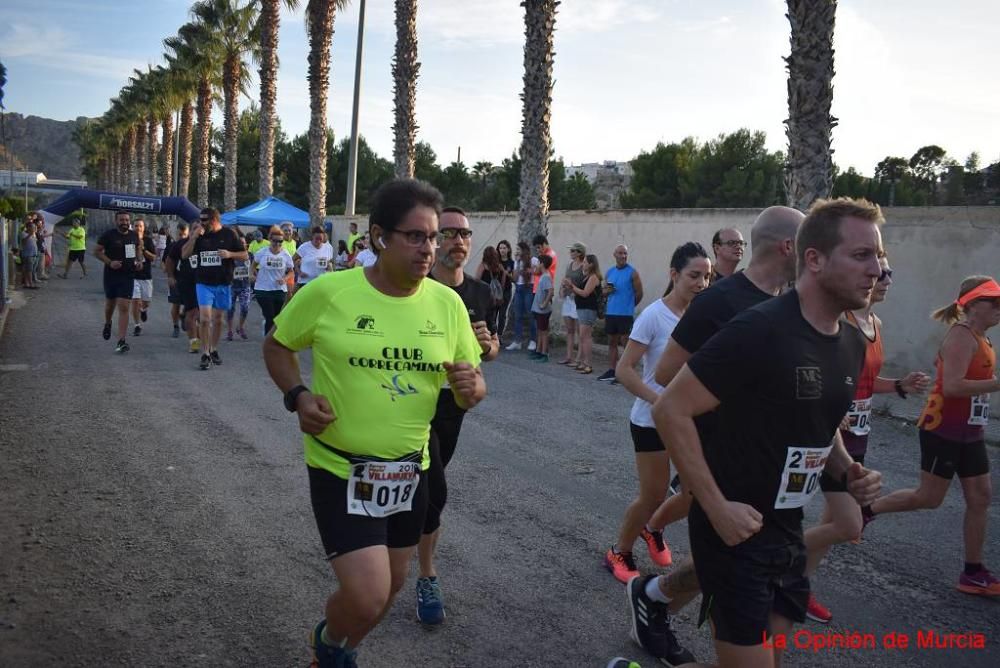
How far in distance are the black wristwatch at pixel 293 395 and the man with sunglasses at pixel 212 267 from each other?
8531 mm

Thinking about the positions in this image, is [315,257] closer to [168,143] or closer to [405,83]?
[405,83]

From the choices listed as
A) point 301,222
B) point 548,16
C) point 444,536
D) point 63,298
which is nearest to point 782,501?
point 444,536

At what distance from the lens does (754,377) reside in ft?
8.19

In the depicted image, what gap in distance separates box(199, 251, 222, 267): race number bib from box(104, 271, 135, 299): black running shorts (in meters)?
1.77

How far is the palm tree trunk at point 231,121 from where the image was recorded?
34156 mm

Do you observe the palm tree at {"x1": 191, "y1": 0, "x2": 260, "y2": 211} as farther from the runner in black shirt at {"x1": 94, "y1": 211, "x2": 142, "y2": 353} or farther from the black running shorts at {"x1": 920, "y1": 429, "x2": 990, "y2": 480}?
the black running shorts at {"x1": 920, "y1": 429, "x2": 990, "y2": 480}

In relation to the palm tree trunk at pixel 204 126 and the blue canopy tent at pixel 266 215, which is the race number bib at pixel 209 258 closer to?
the blue canopy tent at pixel 266 215

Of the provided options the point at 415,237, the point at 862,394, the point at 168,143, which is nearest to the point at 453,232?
the point at 415,237

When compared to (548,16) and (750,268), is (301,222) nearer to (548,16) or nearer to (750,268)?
(548,16)

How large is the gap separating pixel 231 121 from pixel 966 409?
3505cm

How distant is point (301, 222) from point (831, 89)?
2047cm

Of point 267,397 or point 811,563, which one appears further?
point 267,397

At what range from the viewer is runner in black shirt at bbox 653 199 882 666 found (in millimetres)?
2492

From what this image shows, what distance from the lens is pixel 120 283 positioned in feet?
40.2
